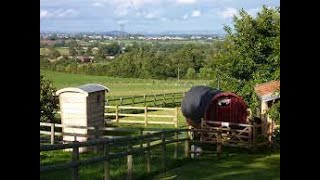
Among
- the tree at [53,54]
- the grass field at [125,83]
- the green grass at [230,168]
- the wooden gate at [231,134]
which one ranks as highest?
the tree at [53,54]

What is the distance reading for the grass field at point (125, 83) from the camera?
35.9m

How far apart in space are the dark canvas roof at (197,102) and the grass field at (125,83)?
16.7m

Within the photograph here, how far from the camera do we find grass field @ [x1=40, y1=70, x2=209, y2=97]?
35.9 metres

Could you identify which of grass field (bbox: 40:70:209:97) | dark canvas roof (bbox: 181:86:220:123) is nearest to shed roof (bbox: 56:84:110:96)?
dark canvas roof (bbox: 181:86:220:123)

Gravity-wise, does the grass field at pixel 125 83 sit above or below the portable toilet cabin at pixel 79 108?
above

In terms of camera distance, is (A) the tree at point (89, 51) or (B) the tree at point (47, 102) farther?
(A) the tree at point (89, 51)

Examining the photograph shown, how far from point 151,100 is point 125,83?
36.9 feet

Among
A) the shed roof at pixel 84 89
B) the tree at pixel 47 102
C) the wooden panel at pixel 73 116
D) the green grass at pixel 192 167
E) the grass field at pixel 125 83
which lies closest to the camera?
the green grass at pixel 192 167

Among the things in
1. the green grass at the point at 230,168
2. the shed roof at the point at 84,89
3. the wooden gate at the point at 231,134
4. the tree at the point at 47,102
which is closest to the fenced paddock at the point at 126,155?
the wooden gate at the point at 231,134

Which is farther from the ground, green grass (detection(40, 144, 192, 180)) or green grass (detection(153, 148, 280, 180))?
green grass (detection(40, 144, 192, 180))

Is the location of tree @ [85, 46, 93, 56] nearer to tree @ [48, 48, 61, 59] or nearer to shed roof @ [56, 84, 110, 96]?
tree @ [48, 48, 61, 59]

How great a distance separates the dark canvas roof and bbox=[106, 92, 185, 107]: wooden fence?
383 inches

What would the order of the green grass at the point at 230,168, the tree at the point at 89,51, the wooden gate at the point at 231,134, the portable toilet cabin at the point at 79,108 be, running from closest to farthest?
the green grass at the point at 230,168
the portable toilet cabin at the point at 79,108
the wooden gate at the point at 231,134
the tree at the point at 89,51

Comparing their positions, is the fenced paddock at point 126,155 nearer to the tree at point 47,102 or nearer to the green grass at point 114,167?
the green grass at point 114,167
